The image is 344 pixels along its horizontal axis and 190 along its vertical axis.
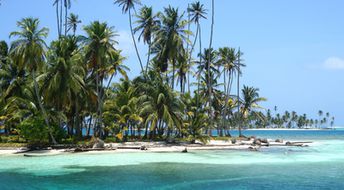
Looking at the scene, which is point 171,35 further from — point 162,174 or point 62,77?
point 162,174

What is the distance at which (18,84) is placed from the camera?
39.9m

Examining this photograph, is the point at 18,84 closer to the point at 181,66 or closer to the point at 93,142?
the point at 93,142

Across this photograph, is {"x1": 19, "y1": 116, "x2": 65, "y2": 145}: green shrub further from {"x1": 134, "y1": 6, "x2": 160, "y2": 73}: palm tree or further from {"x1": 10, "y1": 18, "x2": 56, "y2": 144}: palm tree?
{"x1": 134, "y1": 6, "x2": 160, "y2": 73}: palm tree

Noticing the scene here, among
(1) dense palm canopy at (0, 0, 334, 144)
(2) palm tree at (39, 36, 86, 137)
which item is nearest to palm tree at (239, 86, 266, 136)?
(1) dense palm canopy at (0, 0, 334, 144)

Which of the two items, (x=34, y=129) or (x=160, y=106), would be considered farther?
(x=160, y=106)

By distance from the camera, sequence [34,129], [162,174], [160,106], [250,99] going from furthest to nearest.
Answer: [250,99] → [160,106] → [34,129] → [162,174]

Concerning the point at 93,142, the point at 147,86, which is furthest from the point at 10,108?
the point at 147,86

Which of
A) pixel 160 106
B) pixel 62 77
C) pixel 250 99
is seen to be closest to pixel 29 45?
pixel 62 77

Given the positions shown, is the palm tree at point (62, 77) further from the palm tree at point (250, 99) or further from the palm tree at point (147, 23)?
the palm tree at point (250, 99)

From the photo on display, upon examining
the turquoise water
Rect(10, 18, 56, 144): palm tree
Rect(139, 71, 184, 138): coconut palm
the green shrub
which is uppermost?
Rect(10, 18, 56, 144): palm tree

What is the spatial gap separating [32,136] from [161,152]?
37.5 ft

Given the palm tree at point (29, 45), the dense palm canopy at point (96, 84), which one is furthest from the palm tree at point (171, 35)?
the palm tree at point (29, 45)

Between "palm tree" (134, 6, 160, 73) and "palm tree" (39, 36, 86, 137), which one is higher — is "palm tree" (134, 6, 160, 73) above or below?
above

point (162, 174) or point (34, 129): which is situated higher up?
point (34, 129)
